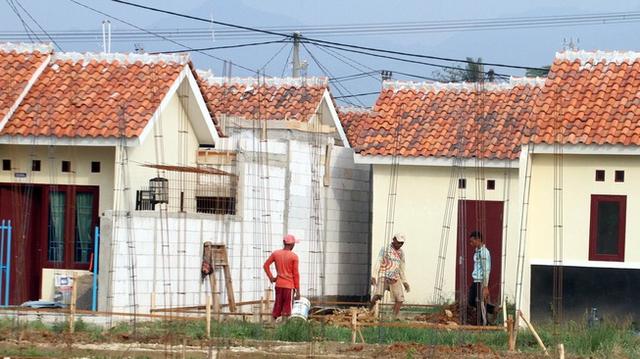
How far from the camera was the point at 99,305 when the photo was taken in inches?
828

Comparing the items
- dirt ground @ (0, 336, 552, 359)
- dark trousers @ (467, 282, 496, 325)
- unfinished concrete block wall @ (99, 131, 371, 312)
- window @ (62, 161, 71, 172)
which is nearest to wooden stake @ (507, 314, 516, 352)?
dirt ground @ (0, 336, 552, 359)

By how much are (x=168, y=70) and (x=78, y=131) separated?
2262 mm

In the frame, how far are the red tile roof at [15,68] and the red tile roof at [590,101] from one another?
852 centimetres

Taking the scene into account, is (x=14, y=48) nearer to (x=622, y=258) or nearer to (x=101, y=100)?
(x=101, y=100)

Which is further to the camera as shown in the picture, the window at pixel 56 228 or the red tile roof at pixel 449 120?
the red tile roof at pixel 449 120

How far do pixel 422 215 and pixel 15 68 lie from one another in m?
7.80

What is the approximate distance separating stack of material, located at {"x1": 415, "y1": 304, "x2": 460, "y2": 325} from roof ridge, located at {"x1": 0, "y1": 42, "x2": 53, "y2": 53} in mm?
8010

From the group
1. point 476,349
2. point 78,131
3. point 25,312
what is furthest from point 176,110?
point 476,349

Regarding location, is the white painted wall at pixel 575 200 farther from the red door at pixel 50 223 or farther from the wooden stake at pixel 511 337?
the red door at pixel 50 223

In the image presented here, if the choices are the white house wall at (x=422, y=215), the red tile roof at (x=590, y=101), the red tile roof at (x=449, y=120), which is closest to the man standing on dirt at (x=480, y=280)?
the red tile roof at (x=590, y=101)

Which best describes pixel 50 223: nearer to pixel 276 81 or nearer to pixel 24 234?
pixel 24 234

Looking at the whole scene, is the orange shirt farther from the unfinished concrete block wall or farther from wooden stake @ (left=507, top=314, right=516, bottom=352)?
wooden stake @ (left=507, top=314, right=516, bottom=352)

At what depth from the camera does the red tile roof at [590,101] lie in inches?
915

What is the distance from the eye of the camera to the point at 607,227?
2362 centimetres
